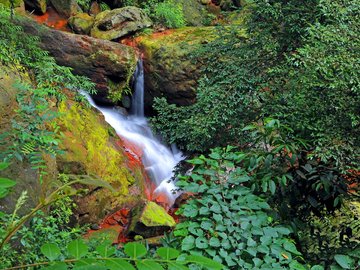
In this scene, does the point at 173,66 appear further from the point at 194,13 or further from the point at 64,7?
the point at 194,13

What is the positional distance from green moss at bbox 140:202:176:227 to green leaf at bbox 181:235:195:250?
4.32 metres

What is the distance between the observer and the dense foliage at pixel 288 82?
344 cm

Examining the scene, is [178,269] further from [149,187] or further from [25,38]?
[149,187]

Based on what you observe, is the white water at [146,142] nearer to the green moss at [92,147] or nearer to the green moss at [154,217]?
the green moss at [92,147]

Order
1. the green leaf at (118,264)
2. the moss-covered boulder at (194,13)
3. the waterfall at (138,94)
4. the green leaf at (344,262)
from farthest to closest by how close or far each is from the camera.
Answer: the moss-covered boulder at (194,13) < the waterfall at (138,94) < the green leaf at (344,262) < the green leaf at (118,264)

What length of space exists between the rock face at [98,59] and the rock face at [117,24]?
131 cm

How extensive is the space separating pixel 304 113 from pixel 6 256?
2.78m

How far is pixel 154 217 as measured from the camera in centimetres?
665

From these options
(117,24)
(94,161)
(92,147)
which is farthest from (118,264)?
(117,24)

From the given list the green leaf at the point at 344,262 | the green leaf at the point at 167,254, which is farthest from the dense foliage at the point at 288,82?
the green leaf at the point at 167,254

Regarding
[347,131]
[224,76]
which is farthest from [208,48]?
[347,131]

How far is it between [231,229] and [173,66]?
7.93 m

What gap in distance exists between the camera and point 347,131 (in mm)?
3422

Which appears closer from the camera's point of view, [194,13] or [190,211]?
[190,211]
